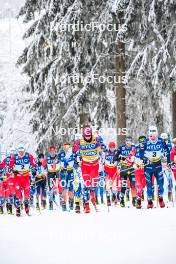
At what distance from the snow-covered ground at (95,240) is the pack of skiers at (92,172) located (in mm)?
1714

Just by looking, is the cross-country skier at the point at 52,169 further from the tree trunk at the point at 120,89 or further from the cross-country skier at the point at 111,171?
the tree trunk at the point at 120,89

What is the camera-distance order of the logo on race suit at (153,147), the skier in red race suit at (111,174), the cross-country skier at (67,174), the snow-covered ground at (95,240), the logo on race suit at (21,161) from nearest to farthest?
the snow-covered ground at (95,240) < the logo on race suit at (153,147) < the logo on race suit at (21,161) < the cross-country skier at (67,174) < the skier in red race suit at (111,174)

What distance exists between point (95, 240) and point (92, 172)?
493 cm

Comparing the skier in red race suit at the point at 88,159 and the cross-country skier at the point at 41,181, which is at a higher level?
the skier in red race suit at the point at 88,159

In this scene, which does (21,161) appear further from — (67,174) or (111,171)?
(111,171)

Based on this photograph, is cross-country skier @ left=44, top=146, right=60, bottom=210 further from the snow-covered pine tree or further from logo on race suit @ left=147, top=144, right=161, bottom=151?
logo on race suit @ left=147, top=144, right=161, bottom=151

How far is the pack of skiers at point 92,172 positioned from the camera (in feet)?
42.9

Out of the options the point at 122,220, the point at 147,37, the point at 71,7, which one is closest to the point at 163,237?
the point at 122,220

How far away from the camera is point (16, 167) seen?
582 inches

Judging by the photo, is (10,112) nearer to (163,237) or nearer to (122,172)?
(122,172)

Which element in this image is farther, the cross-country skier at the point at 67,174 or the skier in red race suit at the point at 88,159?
the cross-country skier at the point at 67,174

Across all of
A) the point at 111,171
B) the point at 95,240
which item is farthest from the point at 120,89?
the point at 95,240

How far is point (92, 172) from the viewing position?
1341 cm

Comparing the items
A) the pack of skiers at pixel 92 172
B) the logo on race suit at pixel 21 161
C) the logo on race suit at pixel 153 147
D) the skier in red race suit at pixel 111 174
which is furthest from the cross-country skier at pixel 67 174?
the logo on race suit at pixel 153 147
